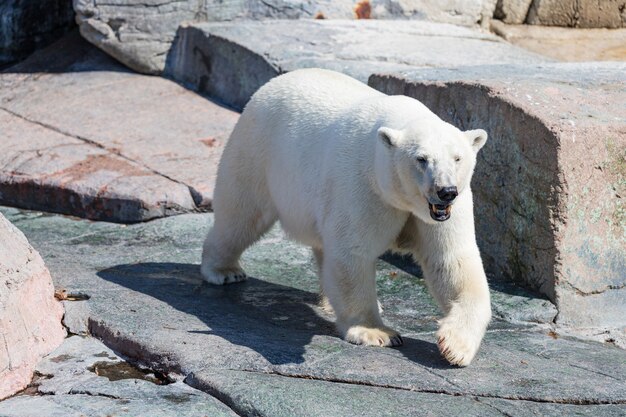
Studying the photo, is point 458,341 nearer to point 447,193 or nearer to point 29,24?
point 447,193

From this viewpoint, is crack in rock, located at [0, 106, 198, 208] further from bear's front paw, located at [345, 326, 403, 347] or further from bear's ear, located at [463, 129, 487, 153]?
bear's ear, located at [463, 129, 487, 153]

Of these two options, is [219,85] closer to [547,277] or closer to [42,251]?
[42,251]

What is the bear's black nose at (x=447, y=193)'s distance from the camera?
11.8ft

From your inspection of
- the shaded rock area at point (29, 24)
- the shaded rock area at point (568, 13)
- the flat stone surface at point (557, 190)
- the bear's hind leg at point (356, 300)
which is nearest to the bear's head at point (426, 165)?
the bear's hind leg at point (356, 300)

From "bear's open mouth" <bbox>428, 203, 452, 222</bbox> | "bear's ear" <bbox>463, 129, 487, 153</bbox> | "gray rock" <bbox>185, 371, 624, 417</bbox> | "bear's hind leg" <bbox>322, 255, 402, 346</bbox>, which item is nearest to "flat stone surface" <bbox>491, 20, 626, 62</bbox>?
"bear's ear" <bbox>463, 129, 487, 153</bbox>

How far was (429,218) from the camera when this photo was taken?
12.5ft

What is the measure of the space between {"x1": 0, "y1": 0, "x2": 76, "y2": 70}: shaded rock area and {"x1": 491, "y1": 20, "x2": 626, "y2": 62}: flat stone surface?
3902 millimetres

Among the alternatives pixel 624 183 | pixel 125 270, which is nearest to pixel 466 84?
pixel 624 183

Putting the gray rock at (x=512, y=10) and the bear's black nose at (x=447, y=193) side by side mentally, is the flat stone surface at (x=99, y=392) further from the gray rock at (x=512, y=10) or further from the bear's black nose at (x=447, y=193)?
the gray rock at (x=512, y=10)

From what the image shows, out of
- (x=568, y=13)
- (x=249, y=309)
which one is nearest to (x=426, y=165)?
(x=249, y=309)

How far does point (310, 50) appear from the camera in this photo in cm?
750

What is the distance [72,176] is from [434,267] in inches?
127

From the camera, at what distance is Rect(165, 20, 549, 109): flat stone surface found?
733 centimetres

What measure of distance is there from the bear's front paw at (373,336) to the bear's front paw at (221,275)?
3.93 feet
